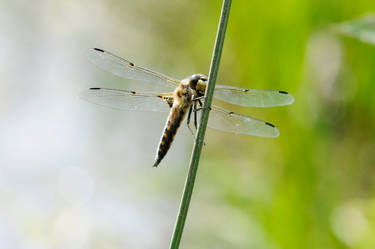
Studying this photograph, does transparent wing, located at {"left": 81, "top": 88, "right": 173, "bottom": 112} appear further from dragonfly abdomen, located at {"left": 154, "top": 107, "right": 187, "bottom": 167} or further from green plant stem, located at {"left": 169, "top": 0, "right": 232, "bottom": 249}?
green plant stem, located at {"left": 169, "top": 0, "right": 232, "bottom": 249}

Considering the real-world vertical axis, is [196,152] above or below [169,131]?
below

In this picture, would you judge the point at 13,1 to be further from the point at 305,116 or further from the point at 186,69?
the point at 305,116

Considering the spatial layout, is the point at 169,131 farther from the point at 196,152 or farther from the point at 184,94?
the point at 196,152

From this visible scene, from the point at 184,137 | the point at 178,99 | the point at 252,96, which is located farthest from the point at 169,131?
the point at 184,137

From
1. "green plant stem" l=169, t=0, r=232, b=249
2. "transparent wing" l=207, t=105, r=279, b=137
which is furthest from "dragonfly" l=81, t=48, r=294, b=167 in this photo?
"green plant stem" l=169, t=0, r=232, b=249

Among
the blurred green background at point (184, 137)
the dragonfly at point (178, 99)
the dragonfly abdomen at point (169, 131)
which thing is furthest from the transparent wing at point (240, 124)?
the blurred green background at point (184, 137)

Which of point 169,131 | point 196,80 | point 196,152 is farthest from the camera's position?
point 169,131

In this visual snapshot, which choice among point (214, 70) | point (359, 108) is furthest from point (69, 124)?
point (214, 70)
